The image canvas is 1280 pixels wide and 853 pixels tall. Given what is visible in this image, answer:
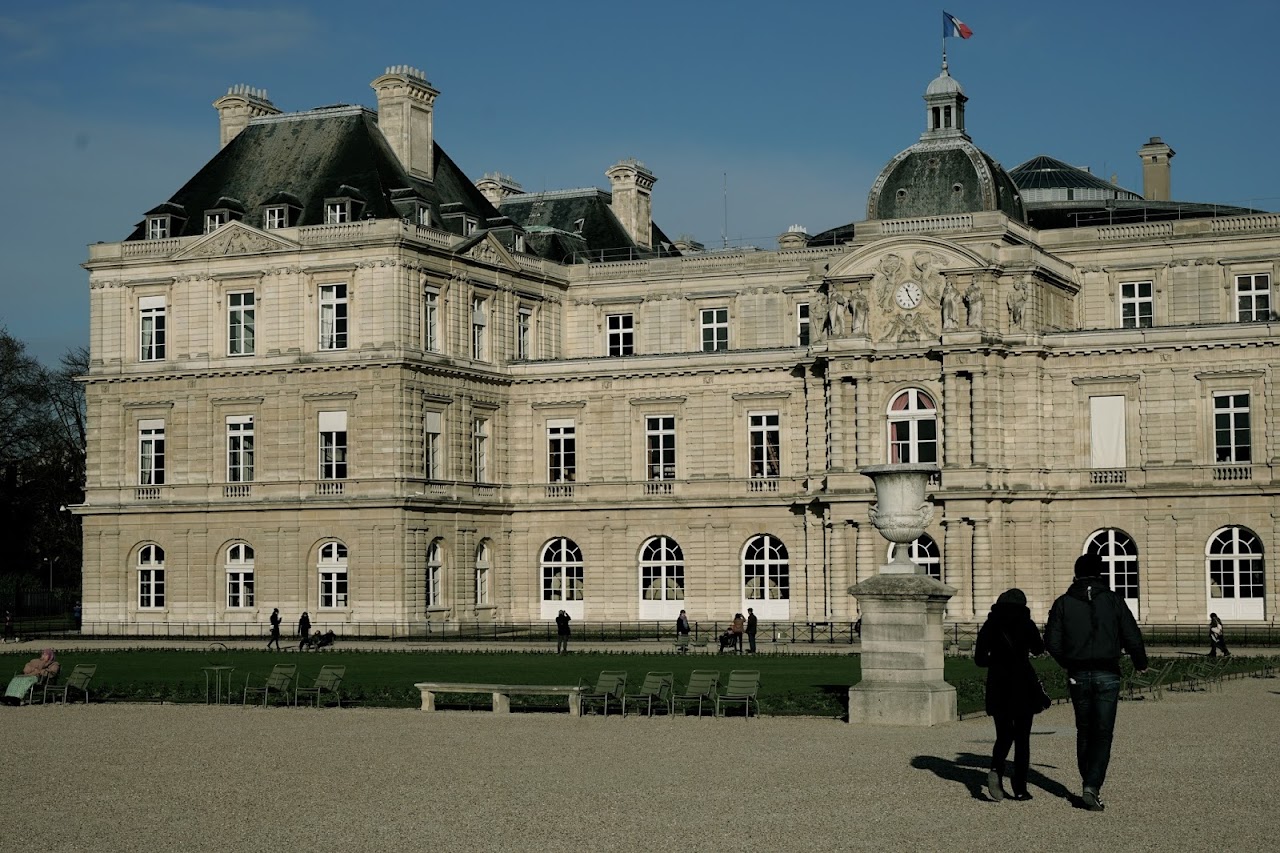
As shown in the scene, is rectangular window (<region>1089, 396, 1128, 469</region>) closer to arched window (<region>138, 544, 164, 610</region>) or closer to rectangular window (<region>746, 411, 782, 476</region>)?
rectangular window (<region>746, 411, 782, 476</region>)

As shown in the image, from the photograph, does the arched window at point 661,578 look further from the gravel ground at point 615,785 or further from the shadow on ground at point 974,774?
the shadow on ground at point 974,774

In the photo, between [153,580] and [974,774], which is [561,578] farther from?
[974,774]

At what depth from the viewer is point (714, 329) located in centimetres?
7369

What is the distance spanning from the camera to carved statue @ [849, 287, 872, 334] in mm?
63469

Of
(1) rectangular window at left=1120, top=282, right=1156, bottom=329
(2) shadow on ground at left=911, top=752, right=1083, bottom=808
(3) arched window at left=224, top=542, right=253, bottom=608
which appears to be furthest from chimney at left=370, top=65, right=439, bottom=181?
(2) shadow on ground at left=911, top=752, right=1083, bottom=808

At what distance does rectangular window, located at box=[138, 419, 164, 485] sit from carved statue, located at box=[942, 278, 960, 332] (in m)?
26.7

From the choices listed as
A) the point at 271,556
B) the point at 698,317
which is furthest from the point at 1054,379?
the point at 271,556

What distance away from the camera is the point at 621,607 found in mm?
68062

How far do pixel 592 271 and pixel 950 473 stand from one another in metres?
18.8

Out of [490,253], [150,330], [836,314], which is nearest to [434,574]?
[490,253]

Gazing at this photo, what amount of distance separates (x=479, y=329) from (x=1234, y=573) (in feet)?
85.8

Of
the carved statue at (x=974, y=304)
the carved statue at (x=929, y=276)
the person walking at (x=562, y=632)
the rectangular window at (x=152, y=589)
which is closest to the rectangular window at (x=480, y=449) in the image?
the rectangular window at (x=152, y=589)

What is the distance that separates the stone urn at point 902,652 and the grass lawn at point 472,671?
66.4 inches

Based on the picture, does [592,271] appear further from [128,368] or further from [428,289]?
[128,368]
